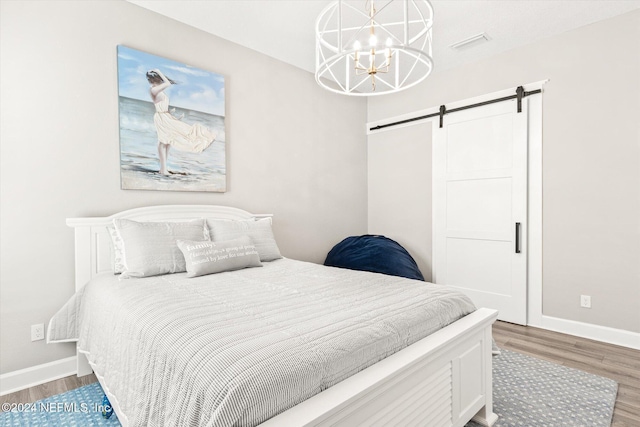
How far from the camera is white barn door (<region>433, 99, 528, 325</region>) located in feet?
10.8

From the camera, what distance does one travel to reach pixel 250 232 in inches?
110

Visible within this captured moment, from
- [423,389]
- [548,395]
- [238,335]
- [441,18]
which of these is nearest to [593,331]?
[548,395]

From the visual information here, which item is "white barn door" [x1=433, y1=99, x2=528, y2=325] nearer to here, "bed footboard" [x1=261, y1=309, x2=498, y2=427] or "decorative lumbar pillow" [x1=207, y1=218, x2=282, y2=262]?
"bed footboard" [x1=261, y1=309, x2=498, y2=427]

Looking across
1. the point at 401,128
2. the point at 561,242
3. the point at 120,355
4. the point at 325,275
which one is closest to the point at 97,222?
the point at 120,355

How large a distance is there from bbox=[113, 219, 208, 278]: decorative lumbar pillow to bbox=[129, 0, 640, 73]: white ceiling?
175cm

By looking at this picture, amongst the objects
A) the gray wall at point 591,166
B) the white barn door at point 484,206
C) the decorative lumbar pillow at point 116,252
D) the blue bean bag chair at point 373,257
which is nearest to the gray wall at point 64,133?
the decorative lumbar pillow at point 116,252

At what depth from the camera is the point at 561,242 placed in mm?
3057

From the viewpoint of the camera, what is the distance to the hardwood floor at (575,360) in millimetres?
1954

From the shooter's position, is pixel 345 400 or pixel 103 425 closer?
pixel 345 400

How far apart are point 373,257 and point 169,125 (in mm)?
2341

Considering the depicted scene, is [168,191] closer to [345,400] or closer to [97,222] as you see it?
[97,222]

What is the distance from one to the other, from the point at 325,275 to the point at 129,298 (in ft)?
3.74

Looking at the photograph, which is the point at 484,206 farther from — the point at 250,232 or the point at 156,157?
the point at 156,157

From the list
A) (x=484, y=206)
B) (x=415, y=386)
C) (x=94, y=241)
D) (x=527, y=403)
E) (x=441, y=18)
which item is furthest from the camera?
(x=484, y=206)
